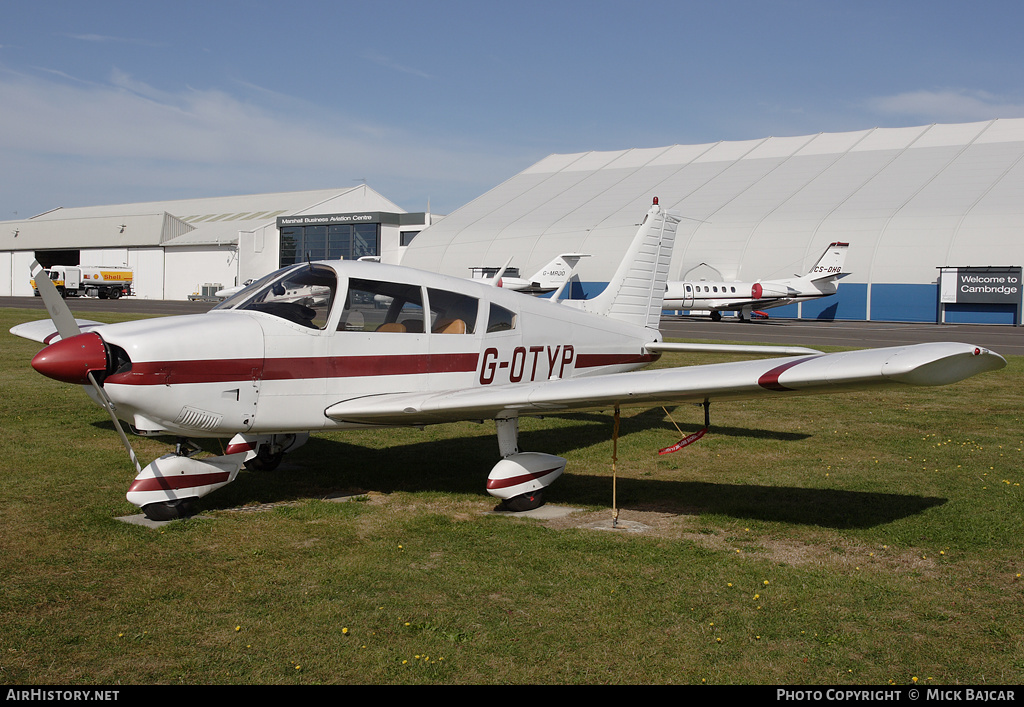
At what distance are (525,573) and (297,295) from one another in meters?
3.24

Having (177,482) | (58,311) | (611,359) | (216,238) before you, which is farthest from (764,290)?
(216,238)

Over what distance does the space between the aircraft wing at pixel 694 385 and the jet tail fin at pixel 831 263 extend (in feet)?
133

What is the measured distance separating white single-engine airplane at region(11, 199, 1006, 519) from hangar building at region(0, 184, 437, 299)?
58.6m

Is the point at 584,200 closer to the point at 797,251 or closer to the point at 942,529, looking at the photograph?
the point at 797,251

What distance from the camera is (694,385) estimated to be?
588 cm

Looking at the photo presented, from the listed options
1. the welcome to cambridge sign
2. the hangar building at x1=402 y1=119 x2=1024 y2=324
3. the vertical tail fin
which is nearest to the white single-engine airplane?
the vertical tail fin

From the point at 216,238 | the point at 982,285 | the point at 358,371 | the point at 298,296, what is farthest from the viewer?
the point at 216,238

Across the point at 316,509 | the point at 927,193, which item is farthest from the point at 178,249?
the point at 316,509

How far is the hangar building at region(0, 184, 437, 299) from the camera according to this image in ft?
224

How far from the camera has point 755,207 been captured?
50.1 metres

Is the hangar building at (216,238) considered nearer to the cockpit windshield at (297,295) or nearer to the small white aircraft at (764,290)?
the small white aircraft at (764,290)

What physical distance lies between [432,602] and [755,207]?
4912cm

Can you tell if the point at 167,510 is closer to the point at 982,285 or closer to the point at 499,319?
the point at 499,319

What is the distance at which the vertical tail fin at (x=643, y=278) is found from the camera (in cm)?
1066
